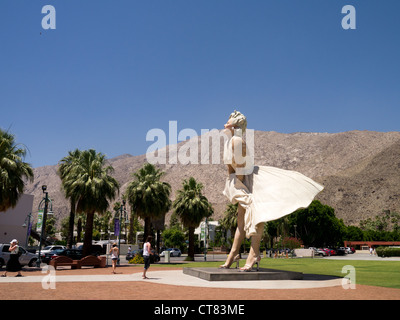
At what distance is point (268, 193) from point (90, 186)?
19.0m

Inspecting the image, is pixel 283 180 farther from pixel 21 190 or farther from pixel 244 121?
pixel 21 190

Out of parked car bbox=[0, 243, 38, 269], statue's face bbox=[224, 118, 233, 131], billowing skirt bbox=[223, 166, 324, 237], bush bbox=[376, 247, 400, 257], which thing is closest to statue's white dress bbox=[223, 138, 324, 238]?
billowing skirt bbox=[223, 166, 324, 237]

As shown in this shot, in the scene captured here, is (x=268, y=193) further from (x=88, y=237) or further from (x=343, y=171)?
(x=343, y=171)

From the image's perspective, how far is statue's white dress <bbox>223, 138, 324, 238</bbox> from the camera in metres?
14.8

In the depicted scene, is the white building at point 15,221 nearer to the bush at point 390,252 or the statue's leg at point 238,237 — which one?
the statue's leg at point 238,237

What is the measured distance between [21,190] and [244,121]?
17.4 metres

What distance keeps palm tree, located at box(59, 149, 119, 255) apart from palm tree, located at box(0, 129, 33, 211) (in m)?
4.79

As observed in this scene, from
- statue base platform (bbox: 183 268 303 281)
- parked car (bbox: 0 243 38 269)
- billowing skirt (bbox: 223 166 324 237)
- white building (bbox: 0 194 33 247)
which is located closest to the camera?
statue base platform (bbox: 183 268 303 281)

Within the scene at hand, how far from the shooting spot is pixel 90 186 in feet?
99.1

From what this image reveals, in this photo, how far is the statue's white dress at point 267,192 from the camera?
14.8 m

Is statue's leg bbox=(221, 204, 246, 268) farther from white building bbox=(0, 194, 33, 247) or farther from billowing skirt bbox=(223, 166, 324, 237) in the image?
white building bbox=(0, 194, 33, 247)

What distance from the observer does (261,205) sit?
1517 cm

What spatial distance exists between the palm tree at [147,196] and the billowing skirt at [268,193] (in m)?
21.4
